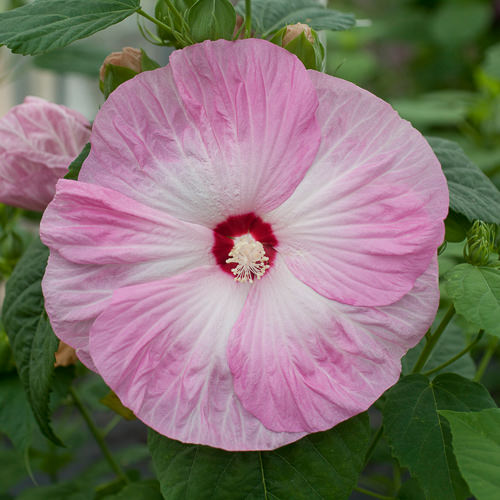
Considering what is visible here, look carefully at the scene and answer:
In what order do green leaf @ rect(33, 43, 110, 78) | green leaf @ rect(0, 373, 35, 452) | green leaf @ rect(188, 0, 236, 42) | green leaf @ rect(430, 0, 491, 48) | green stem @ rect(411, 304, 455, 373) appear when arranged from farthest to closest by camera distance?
green leaf @ rect(430, 0, 491, 48) < green leaf @ rect(33, 43, 110, 78) < green leaf @ rect(0, 373, 35, 452) < green stem @ rect(411, 304, 455, 373) < green leaf @ rect(188, 0, 236, 42)

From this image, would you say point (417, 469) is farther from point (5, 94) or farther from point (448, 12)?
point (5, 94)

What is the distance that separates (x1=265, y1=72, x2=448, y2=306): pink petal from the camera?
0.59m

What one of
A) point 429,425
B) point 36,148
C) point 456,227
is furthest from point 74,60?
point 429,425

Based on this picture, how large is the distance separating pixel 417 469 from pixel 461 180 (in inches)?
13.5

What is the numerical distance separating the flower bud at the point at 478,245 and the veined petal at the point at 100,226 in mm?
365

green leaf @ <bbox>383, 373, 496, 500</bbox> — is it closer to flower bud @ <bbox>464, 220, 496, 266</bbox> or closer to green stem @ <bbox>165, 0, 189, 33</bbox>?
flower bud @ <bbox>464, 220, 496, 266</bbox>

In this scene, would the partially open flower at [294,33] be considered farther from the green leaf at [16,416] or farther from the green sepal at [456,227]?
the green leaf at [16,416]

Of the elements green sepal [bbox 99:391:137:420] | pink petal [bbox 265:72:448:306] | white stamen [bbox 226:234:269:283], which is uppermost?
pink petal [bbox 265:72:448:306]

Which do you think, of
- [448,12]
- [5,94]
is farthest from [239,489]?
[5,94]

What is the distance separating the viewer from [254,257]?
65 cm

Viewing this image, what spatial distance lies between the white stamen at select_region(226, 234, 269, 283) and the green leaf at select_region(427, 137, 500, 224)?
0.76 ft

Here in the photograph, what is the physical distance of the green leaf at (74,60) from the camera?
1440mm

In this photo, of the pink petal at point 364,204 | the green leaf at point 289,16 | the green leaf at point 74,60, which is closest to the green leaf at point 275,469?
the pink petal at point 364,204

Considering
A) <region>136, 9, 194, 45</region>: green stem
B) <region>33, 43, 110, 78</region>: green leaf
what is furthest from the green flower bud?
<region>33, 43, 110, 78</region>: green leaf
